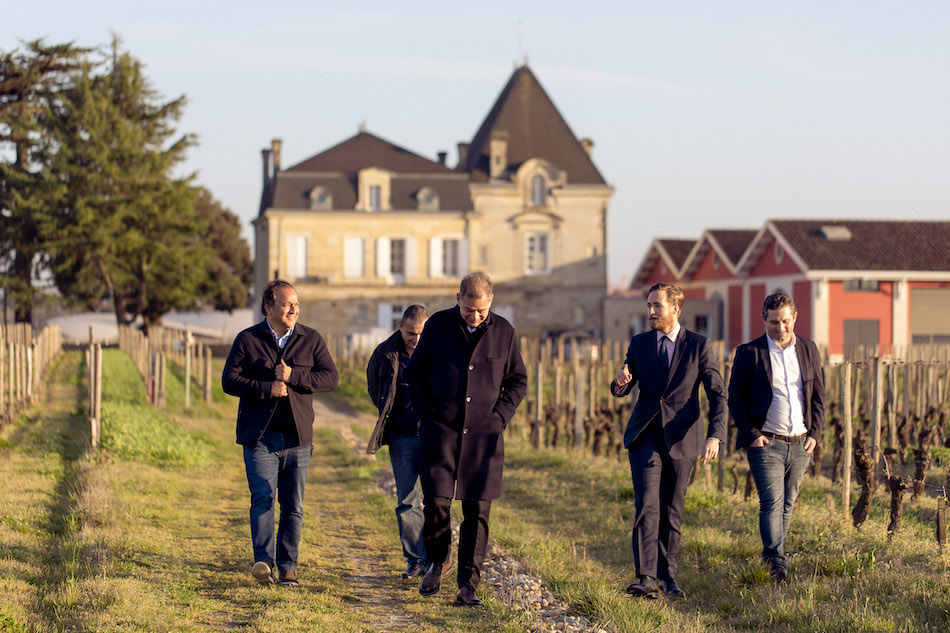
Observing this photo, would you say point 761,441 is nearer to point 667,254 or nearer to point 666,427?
point 666,427

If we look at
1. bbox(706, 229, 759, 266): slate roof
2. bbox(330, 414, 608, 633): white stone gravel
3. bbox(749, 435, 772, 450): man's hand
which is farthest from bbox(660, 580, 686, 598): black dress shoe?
bbox(706, 229, 759, 266): slate roof

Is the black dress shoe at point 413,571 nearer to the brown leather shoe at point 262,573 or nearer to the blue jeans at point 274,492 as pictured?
the blue jeans at point 274,492

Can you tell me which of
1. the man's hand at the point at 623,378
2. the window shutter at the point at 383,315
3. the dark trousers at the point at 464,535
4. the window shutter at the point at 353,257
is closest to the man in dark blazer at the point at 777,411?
the man's hand at the point at 623,378

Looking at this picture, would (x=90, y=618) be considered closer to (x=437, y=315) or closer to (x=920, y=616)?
(x=437, y=315)

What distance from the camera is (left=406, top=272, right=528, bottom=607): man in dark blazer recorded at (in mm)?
6625

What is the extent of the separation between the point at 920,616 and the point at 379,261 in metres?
44.6

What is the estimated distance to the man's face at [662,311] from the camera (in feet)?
22.8

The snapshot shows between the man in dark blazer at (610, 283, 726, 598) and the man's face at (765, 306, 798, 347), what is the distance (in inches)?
22.1

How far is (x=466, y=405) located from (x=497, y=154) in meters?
45.5

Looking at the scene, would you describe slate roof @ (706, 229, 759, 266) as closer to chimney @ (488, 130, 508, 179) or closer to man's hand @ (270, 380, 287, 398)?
chimney @ (488, 130, 508, 179)

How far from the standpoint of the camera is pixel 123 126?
4506 centimetres

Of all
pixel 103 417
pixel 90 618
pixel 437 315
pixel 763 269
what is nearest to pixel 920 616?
pixel 437 315

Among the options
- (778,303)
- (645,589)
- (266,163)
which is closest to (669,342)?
(778,303)

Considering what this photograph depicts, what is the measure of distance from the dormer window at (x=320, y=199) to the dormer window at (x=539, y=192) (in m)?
9.33
